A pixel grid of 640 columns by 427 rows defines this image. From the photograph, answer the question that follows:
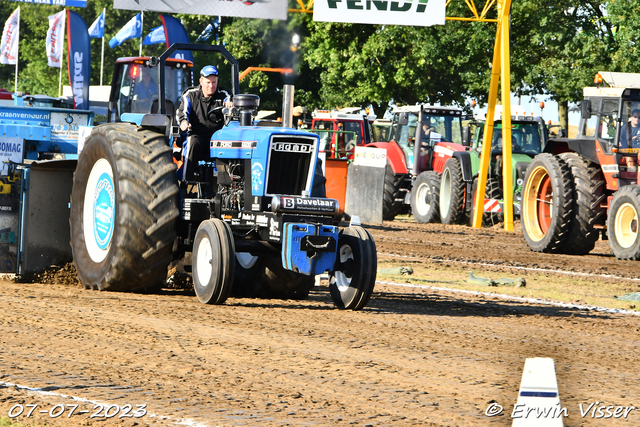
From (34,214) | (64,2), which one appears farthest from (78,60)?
(34,214)

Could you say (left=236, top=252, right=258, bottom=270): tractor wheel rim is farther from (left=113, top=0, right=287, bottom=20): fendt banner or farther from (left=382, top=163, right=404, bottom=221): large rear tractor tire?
(left=382, top=163, right=404, bottom=221): large rear tractor tire

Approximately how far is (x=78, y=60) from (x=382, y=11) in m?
13.2

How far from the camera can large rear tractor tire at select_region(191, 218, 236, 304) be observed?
7.34 m

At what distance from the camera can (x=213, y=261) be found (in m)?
7.39

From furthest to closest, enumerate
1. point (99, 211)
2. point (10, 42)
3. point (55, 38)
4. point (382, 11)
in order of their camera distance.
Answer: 1. point (10, 42)
2. point (55, 38)
3. point (382, 11)
4. point (99, 211)

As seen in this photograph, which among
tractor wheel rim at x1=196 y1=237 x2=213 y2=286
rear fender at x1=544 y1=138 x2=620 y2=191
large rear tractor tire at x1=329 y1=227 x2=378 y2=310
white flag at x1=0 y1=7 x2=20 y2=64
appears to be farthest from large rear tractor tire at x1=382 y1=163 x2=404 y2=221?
white flag at x1=0 y1=7 x2=20 y2=64

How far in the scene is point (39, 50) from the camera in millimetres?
58938

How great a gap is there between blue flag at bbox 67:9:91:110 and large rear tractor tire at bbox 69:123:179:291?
1817cm

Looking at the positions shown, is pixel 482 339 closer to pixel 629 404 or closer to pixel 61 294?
pixel 629 404

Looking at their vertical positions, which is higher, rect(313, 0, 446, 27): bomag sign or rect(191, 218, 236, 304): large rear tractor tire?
rect(313, 0, 446, 27): bomag sign

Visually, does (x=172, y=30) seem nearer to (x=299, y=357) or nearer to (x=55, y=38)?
(x=55, y=38)

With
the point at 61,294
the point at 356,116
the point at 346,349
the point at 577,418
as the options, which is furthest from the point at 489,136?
the point at 577,418

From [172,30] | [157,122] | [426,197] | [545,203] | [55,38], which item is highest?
[55,38]

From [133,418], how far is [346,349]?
2044mm
